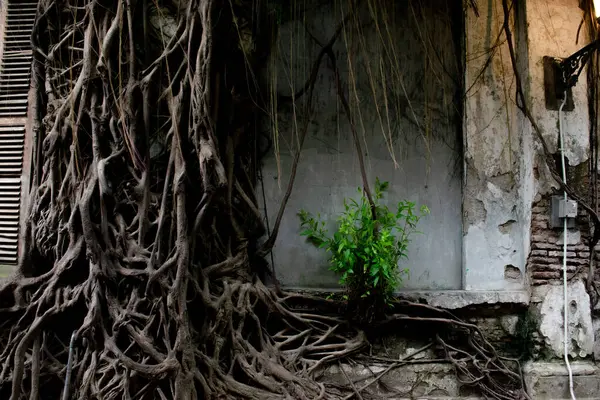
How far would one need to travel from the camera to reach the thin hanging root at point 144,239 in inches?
110

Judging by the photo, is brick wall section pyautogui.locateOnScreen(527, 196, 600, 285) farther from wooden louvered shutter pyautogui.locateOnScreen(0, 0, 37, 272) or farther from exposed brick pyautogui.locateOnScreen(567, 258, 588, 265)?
wooden louvered shutter pyautogui.locateOnScreen(0, 0, 37, 272)

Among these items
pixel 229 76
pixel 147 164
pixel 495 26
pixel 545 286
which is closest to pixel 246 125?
pixel 229 76

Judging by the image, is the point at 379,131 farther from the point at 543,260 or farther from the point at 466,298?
the point at 543,260

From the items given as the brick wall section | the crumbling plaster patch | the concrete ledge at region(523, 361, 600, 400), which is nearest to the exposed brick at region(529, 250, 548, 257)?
the brick wall section

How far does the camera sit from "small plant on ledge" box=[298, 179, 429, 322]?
10.4 feet

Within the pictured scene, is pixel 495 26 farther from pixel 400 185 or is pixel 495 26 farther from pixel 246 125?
pixel 246 125

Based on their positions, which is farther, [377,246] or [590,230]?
[590,230]

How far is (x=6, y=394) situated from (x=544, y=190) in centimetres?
375

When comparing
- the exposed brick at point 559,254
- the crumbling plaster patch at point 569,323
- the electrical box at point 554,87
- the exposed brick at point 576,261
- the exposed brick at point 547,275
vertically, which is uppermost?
the electrical box at point 554,87

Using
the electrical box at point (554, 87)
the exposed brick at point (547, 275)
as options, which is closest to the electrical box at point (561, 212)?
the exposed brick at point (547, 275)

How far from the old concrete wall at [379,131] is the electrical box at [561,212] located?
2.09 feet

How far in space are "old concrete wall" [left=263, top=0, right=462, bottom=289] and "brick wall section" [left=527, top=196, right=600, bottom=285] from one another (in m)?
0.51

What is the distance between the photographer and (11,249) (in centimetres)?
322

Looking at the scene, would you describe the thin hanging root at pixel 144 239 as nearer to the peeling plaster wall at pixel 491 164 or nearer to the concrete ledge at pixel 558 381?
the concrete ledge at pixel 558 381
